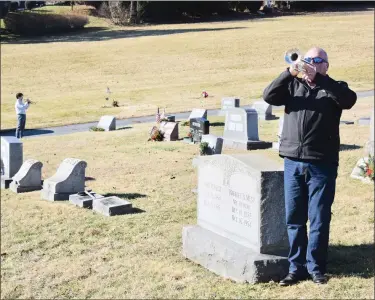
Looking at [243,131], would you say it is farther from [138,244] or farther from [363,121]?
[138,244]

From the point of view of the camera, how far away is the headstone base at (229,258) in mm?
6637

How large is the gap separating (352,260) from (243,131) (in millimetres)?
9572

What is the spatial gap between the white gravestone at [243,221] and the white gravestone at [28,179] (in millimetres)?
5594

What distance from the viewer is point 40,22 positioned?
11.1m

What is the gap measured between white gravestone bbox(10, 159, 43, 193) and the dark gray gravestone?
4.78 meters

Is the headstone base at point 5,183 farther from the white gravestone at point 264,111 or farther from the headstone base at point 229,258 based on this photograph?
the white gravestone at point 264,111

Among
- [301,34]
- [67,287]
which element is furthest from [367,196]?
[67,287]

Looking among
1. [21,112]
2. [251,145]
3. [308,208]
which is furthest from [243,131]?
[308,208]

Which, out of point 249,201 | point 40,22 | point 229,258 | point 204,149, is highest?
point 40,22

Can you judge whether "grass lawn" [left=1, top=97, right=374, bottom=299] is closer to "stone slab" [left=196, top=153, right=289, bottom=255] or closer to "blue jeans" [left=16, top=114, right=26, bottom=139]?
"stone slab" [left=196, top=153, right=289, bottom=255]

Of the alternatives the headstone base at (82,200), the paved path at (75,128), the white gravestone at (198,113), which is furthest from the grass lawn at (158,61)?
the headstone base at (82,200)

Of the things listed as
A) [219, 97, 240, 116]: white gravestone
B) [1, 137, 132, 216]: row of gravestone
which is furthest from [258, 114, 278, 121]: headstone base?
[1, 137, 132, 216]: row of gravestone

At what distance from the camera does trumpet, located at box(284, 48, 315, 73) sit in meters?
5.19

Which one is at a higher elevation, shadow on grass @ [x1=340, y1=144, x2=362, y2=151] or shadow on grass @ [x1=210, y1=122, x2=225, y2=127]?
shadow on grass @ [x1=340, y1=144, x2=362, y2=151]
